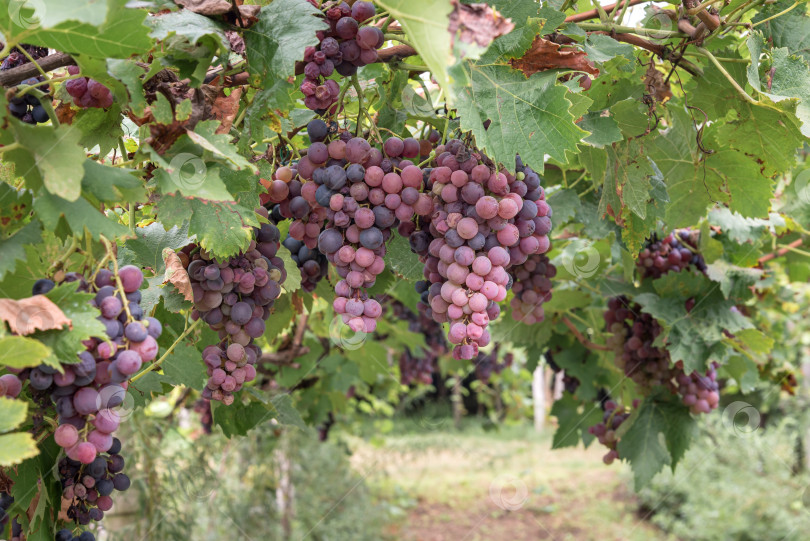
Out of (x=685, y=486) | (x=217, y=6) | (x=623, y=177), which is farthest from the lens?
(x=685, y=486)

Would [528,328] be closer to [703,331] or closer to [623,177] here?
[703,331]

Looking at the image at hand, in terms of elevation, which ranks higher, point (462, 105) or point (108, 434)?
point (462, 105)

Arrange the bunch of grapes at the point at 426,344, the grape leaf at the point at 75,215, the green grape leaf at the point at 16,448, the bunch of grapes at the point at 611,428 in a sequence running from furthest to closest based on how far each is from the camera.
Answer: the bunch of grapes at the point at 426,344
the bunch of grapes at the point at 611,428
the grape leaf at the point at 75,215
the green grape leaf at the point at 16,448

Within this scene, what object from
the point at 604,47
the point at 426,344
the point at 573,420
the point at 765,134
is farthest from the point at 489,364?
the point at 604,47

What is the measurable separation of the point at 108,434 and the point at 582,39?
3.57 feet

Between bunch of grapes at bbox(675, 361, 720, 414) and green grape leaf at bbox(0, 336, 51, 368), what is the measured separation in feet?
6.51

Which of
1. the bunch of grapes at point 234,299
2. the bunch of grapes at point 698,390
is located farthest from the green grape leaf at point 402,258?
the bunch of grapes at point 698,390

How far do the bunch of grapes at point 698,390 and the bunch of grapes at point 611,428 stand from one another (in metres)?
0.24

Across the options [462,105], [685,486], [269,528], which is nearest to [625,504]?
[685,486]

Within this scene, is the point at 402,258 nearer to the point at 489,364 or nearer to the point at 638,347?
the point at 638,347

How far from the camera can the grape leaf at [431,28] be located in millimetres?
791

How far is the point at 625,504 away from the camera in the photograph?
7.70m

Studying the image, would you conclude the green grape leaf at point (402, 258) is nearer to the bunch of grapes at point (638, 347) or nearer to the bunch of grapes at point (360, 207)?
the bunch of grapes at point (360, 207)

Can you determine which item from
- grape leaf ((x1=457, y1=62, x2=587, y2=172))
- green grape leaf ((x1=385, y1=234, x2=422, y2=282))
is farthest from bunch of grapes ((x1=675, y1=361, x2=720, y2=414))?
grape leaf ((x1=457, y1=62, x2=587, y2=172))
